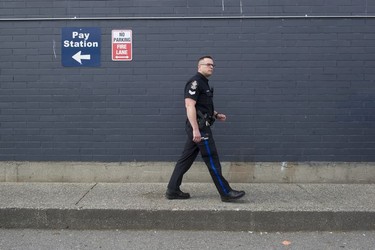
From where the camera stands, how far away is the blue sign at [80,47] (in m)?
6.21

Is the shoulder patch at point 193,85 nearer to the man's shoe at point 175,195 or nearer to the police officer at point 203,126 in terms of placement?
the police officer at point 203,126

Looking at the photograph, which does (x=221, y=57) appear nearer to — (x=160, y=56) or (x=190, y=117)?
(x=160, y=56)

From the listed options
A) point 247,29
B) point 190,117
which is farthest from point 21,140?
point 247,29

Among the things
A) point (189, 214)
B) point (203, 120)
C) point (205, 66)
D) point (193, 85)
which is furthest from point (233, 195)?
point (205, 66)

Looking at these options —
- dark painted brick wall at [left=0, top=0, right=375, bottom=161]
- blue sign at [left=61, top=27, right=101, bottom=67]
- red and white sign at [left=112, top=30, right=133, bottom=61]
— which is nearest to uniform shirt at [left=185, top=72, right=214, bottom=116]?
dark painted brick wall at [left=0, top=0, right=375, bottom=161]

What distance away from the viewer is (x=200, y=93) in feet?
17.1

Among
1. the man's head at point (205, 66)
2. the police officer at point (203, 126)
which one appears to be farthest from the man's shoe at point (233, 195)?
the man's head at point (205, 66)

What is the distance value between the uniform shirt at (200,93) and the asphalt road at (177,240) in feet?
5.06

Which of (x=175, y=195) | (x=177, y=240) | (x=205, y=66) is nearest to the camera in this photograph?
(x=177, y=240)

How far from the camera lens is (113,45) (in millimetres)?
6219

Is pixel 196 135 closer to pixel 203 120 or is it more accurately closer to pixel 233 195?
pixel 203 120

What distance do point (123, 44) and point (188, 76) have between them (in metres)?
1.08

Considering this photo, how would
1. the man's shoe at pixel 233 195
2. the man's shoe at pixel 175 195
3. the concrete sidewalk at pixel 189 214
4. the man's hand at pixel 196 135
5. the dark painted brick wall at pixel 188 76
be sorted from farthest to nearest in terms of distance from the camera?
the dark painted brick wall at pixel 188 76 → the man's shoe at pixel 175 195 → the man's shoe at pixel 233 195 → the man's hand at pixel 196 135 → the concrete sidewalk at pixel 189 214

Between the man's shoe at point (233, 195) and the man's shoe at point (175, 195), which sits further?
the man's shoe at point (175, 195)
